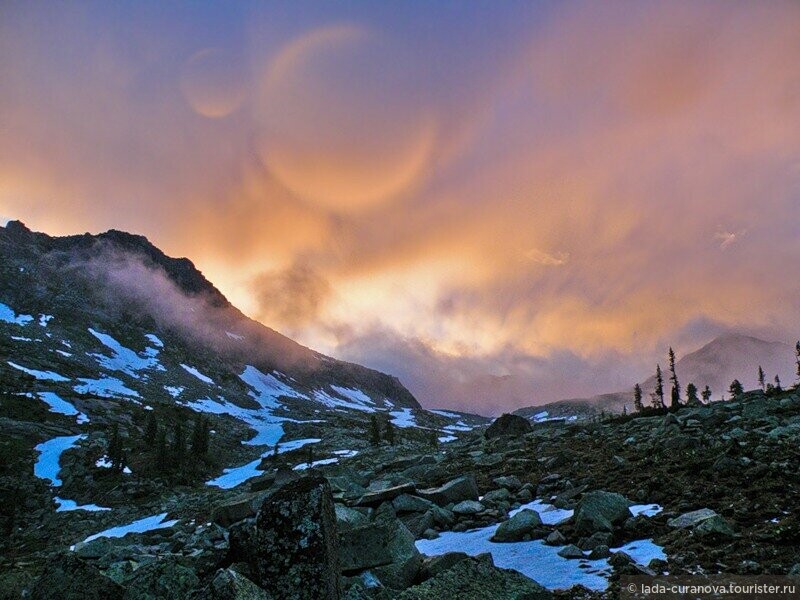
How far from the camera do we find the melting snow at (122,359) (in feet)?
557

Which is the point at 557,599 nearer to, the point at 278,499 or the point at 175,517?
the point at 278,499

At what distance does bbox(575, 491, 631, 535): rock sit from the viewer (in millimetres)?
12523

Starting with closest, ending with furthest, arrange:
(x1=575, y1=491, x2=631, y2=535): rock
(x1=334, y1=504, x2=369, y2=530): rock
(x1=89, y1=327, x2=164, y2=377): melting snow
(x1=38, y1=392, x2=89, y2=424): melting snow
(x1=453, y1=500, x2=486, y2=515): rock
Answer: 1. (x1=575, y1=491, x2=631, y2=535): rock
2. (x1=334, y1=504, x2=369, y2=530): rock
3. (x1=453, y1=500, x2=486, y2=515): rock
4. (x1=38, y1=392, x2=89, y2=424): melting snow
5. (x1=89, y1=327, x2=164, y2=377): melting snow

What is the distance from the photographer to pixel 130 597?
7.62 meters

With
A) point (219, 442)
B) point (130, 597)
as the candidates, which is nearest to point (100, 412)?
point (219, 442)

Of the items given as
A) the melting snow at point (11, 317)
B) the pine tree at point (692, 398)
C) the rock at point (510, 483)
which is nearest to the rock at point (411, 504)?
the rock at point (510, 483)

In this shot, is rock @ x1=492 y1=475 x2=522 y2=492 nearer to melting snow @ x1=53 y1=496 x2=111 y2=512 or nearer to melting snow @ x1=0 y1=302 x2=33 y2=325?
melting snow @ x1=53 y1=496 x2=111 y2=512

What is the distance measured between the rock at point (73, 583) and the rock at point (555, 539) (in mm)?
10040

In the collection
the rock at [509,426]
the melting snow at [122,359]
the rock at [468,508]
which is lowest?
the rock at [468,508]

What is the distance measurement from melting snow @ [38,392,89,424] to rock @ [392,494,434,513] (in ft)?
337

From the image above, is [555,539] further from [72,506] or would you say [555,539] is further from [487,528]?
[72,506]

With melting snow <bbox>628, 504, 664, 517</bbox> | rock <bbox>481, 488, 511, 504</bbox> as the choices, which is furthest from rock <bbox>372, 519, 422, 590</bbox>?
rock <bbox>481, 488, 511, 504</bbox>

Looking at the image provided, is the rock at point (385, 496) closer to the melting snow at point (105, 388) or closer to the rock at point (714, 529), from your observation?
the rock at point (714, 529)

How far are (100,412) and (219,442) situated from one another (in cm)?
2707
